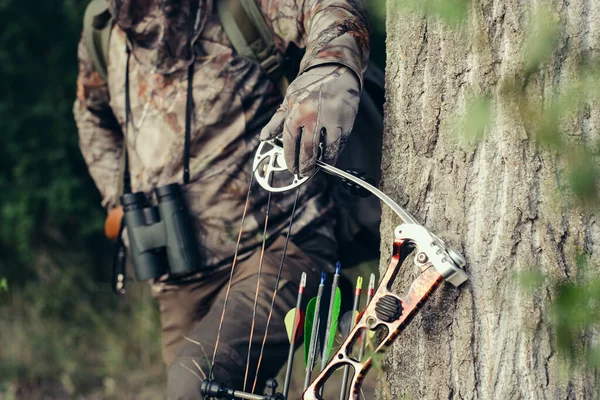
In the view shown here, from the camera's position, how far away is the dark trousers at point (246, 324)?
7.39ft

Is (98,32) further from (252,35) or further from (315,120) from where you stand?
(315,120)

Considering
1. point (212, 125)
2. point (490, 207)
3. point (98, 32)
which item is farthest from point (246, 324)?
point (98, 32)

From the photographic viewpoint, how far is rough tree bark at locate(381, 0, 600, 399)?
5.03ft

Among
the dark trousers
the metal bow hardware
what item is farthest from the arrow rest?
the dark trousers

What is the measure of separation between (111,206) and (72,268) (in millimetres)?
2285

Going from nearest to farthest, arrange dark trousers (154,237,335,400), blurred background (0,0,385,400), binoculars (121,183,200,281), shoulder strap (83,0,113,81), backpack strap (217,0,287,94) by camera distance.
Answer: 1. dark trousers (154,237,335,400)
2. backpack strap (217,0,287,94)
3. binoculars (121,183,200,281)
4. shoulder strap (83,0,113,81)
5. blurred background (0,0,385,400)

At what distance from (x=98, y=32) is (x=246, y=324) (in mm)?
1182

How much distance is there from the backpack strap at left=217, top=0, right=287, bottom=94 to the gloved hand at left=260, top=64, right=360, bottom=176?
0.59 meters

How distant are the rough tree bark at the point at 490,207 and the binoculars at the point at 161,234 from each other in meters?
0.97

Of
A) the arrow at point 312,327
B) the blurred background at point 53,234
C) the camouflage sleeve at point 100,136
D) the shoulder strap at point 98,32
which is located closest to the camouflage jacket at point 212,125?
the shoulder strap at point 98,32

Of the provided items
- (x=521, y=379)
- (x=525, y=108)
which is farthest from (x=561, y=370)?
(x=525, y=108)

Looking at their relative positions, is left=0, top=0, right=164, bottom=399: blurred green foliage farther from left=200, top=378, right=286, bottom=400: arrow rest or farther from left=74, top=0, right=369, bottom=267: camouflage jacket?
left=200, top=378, right=286, bottom=400: arrow rest

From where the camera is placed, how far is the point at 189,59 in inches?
98.7

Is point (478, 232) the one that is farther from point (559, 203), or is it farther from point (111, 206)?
point (111, 206)
